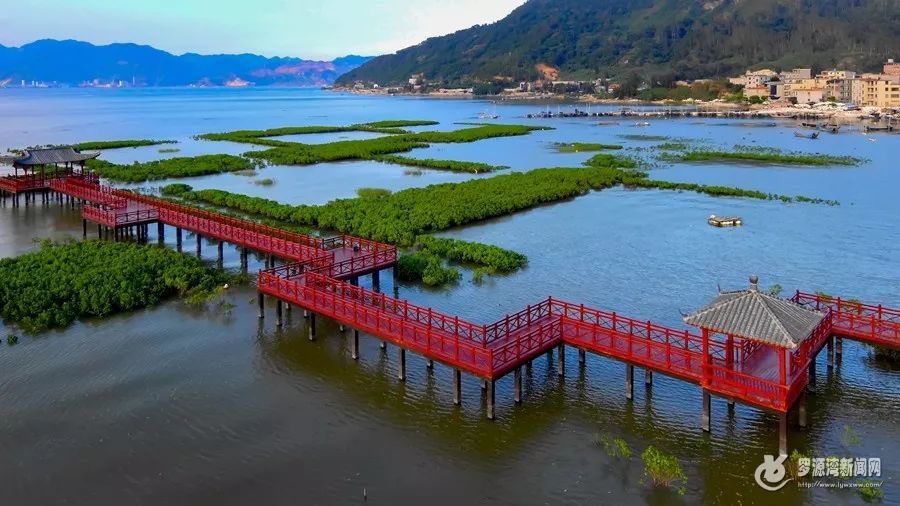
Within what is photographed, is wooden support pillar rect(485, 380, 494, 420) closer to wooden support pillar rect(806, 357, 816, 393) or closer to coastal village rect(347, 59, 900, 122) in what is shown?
wooden support pillar rect(806, 357, 816, 393)

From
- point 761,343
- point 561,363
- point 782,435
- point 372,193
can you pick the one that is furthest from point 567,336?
point 372,193

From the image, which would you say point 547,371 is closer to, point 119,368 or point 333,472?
point 333,472

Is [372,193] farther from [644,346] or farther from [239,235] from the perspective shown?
[644,346]

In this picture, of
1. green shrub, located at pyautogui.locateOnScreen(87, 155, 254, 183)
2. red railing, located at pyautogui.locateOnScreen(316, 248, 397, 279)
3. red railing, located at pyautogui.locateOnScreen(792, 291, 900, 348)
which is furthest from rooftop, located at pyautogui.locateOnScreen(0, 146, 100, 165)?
red railing, located at pyautogui.locateOnScreen(792, 291, 900, 348)

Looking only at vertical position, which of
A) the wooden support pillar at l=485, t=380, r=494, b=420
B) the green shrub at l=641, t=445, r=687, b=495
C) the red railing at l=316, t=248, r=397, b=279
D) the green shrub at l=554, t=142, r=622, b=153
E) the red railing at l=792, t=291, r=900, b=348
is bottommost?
the green shrub at l=641, t=445, r=687, b=495

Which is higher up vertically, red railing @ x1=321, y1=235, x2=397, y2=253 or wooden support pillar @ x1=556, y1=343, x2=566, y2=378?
red railing @ x1=321, y1=235, x2=397, y2=253

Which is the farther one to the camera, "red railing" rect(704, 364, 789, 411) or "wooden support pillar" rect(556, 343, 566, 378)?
"wooden support pillar" rect(556, 343, 566, 378)

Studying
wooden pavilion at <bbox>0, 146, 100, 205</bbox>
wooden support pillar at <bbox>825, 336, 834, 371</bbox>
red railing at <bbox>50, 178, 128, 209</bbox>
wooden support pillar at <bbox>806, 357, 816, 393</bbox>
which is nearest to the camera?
wooden support pillar at <bbox>806, 357, 816, 393</bbox>

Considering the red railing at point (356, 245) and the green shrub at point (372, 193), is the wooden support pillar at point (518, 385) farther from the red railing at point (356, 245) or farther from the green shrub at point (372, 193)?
the green shrub at point (372, 193)
